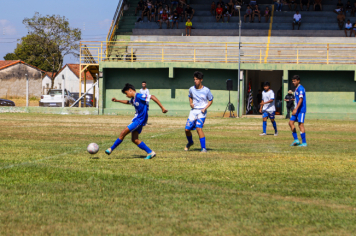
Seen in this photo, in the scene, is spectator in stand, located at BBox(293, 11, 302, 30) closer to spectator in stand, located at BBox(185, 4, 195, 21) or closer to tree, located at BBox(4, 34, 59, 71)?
spectator in stand, located at BBox(185, 4, 195, 21)

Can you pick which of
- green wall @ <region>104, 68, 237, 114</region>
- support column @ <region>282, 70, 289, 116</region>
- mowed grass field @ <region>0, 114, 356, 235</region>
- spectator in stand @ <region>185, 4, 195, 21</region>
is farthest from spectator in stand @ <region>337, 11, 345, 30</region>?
mowed grass field @ <region>0, 114, 356, 235</region>

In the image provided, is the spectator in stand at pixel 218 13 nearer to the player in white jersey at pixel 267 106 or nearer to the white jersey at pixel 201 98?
the player in white jersey at pixel 267 106

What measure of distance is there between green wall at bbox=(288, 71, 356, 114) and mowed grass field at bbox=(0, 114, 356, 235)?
78.9 ft

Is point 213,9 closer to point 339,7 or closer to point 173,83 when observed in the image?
point 173,83

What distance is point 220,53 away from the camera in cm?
3441

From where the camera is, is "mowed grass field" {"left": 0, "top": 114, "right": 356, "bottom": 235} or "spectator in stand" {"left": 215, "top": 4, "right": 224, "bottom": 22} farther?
"spectator in stand" {"left": 215, "top": 4, "right": 224, "bottom": 22}

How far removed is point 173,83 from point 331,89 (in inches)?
445

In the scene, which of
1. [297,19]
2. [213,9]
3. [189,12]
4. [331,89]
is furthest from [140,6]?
[331,89]

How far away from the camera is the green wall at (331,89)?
32750mm

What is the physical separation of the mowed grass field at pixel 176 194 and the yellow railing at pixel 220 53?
80.2 ft

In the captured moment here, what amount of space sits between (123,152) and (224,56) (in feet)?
81.3

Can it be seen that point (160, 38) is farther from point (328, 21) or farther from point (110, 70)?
point (328, 21)

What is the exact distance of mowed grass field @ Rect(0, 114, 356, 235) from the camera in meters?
4.45

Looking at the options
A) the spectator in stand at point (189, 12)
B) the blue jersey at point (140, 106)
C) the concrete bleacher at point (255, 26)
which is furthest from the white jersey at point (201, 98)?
the spectator in stand at point (189, 12)
